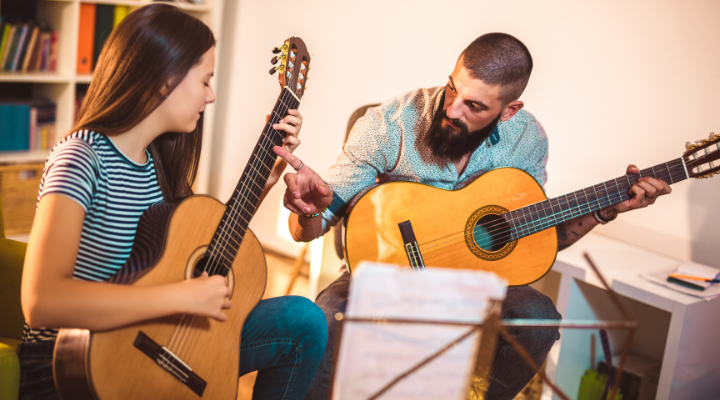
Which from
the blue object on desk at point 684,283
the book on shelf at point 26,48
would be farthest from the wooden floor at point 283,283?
the book on shelf at point 26,48

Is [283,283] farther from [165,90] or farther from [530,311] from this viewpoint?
[165,90]

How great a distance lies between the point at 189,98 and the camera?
116 centimetres

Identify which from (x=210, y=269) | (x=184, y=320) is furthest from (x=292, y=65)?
(x=184, y=320)

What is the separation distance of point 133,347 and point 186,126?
0.46 m

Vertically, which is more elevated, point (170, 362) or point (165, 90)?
point (165, 90)

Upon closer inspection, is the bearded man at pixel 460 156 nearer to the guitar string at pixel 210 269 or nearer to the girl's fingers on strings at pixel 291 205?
the girl's fingers on strings at pixel 291 205

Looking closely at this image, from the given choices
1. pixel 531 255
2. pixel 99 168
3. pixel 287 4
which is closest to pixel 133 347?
pixel 99 168

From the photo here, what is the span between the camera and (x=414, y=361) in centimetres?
66

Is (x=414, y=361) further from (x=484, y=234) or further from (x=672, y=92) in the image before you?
(x=672, y=92)

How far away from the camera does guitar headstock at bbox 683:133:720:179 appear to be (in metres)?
1.58

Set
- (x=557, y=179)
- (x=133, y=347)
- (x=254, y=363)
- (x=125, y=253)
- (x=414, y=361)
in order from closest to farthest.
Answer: (x=414, y=361) → (x=133, y=347) → (x=125, y=253) → (x=254, y=363) → (x=557, y=179)

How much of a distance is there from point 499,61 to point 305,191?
0.66m

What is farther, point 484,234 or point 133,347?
point 484,234

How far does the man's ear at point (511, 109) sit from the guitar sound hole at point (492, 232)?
0.33m
